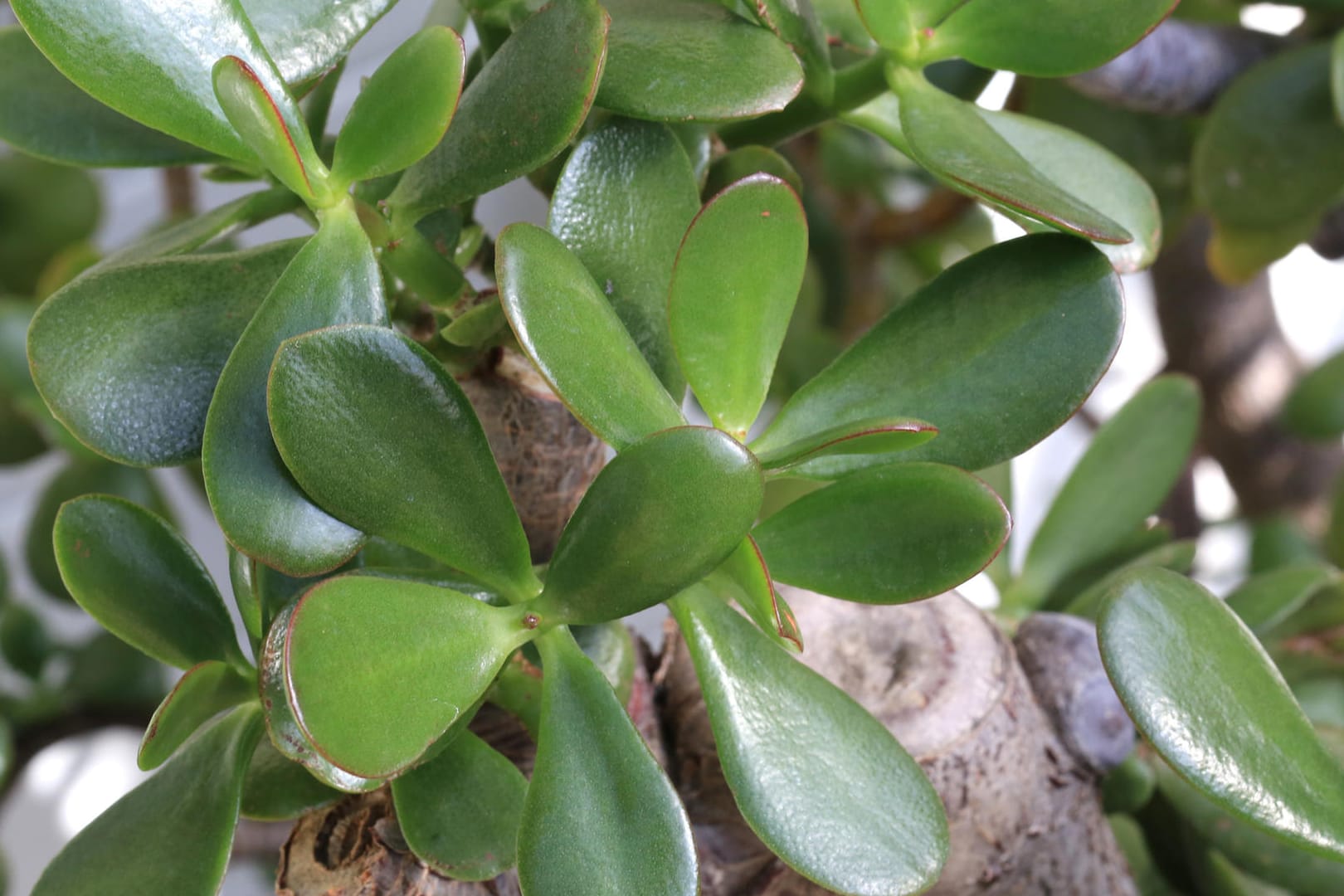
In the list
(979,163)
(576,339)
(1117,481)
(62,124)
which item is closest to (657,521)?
(576,339)

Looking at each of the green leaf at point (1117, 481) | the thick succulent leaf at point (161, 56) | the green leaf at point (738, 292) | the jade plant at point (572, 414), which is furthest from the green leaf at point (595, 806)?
the green leaf at point (1117, 481)

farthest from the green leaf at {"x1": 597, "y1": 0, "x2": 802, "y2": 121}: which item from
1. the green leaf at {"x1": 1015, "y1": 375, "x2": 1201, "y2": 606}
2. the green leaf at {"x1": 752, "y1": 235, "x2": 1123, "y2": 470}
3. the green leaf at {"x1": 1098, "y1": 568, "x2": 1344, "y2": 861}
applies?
the green leaf at {"x1": 1015, "y1": 375, "x2": 1201, "y2": 606}

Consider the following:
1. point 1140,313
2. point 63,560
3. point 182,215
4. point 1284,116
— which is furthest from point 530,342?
point 1140,313

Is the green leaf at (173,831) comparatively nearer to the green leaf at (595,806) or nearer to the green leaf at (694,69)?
the green leaf at (595,806)

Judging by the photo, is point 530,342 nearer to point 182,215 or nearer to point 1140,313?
point 182,215

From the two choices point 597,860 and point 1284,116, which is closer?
point 597,860

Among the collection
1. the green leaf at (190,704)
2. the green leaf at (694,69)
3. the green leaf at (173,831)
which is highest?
the green leaf at (694,69)

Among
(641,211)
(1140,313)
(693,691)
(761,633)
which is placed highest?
(641,211)
